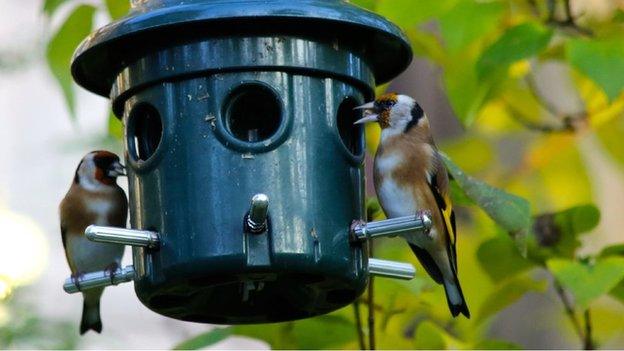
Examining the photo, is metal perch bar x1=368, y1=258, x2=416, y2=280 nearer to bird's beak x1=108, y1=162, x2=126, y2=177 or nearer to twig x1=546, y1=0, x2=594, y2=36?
twig x1=546, y1=0, x2=594, y2=36

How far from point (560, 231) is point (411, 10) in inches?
38.1

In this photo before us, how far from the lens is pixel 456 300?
196 inches

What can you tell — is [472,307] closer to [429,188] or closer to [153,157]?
[429,188]

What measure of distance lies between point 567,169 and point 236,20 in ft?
8.55

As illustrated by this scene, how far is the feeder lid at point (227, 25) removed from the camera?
431 cm

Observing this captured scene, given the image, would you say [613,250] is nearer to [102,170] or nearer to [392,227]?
[392,227]

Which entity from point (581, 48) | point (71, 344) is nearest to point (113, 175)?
point (71, 344)

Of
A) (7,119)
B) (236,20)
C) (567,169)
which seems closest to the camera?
(236,20)

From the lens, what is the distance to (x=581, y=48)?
473 centimetres

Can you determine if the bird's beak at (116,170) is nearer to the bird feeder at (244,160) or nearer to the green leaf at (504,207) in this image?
the bird feeder at (244,160)

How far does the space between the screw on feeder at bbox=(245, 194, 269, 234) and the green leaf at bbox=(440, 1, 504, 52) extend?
3.33 ft

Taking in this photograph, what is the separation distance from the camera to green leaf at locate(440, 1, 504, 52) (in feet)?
15.8

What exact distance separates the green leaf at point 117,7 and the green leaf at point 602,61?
5.50ft

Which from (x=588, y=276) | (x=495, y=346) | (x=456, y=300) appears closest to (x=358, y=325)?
(x=456, y=300)
